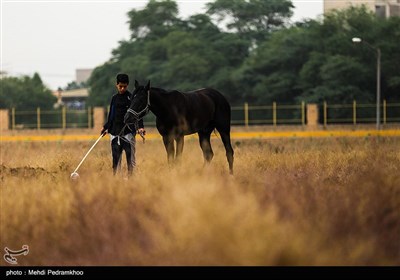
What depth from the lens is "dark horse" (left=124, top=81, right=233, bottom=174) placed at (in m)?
14.2

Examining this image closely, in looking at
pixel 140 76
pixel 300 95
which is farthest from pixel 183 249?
pixel 140 76

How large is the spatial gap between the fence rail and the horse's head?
41.3 metres

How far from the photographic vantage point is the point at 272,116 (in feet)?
196

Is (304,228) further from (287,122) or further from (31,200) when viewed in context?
(287,122)

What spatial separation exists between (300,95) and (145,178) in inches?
2027

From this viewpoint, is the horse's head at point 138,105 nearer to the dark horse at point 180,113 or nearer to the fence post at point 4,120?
the dark horse at point 180,113

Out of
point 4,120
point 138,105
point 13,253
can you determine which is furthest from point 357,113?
point 13,253

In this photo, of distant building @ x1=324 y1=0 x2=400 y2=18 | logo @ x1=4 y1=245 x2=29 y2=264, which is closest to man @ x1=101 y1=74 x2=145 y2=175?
logo @ x1=4 y1=245 x2=29 y2=264

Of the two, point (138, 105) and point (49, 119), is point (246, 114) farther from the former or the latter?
point (138, 105)

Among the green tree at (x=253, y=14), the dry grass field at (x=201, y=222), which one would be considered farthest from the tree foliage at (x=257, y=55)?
the dry grass field at (x=201, y=222)

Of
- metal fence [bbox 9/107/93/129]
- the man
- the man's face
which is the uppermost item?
the man's face

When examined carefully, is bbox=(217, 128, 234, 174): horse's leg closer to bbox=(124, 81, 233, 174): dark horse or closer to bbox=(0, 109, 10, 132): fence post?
bbox=(124, 81, 233, 174): dark horse

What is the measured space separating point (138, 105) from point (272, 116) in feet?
152

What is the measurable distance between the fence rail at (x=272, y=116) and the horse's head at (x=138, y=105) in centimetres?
4126
